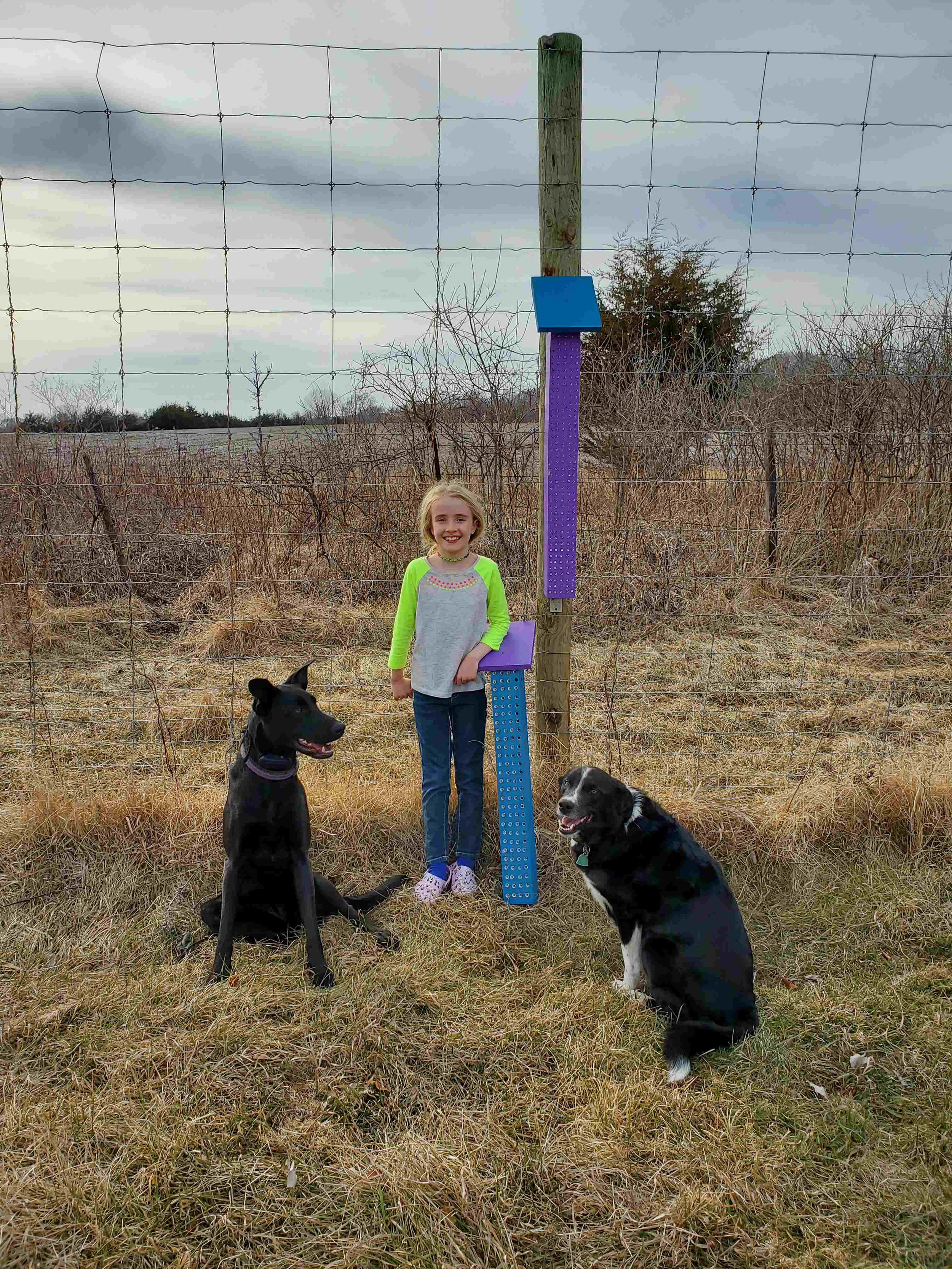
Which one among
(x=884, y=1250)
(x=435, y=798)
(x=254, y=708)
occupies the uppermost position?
(x=254, y=708)

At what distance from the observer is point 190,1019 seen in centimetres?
276

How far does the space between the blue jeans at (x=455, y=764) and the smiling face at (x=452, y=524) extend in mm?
622

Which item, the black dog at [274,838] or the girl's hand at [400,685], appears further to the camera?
the girl's hand at [400,685]

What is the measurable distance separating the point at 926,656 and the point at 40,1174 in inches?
255

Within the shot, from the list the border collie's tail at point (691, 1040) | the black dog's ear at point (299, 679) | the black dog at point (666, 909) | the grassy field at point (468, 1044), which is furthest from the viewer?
the black dog's ear at point (299, 679)

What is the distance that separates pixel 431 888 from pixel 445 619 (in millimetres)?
1120

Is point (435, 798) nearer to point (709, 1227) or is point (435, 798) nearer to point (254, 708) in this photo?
point (254, 708)

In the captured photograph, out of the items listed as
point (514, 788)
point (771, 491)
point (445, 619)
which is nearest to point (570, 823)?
point (514, 788)

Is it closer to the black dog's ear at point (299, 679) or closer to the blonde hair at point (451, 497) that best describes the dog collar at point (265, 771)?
the black dog's ear at point (299, 679)

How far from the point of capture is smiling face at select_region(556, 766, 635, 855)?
2.91 meters

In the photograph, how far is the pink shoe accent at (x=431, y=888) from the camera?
349 cm

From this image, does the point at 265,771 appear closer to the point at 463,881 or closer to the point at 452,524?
the point at 463,881

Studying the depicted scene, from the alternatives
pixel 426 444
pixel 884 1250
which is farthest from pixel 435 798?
pixel 426 444

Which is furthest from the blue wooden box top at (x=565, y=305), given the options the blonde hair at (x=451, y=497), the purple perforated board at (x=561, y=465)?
the blonde hair at (x=451, y=497)
